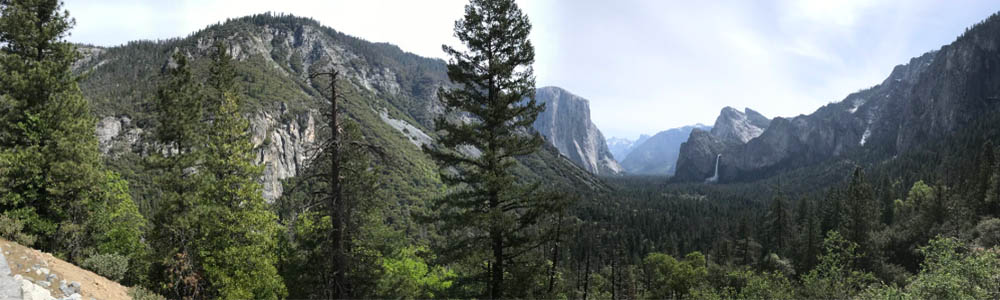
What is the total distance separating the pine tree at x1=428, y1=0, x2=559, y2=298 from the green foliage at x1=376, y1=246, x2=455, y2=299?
12714mm

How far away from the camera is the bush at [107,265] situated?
15320 millimetres

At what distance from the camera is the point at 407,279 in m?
28.1

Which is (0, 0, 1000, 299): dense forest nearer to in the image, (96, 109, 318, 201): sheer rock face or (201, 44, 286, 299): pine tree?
(201, 44, 286, 299): pine tree

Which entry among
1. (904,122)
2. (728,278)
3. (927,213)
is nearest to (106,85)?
(728,278)

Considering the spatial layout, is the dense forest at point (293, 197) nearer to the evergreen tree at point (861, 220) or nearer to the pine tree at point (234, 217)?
the pine tree at point (234, 217)

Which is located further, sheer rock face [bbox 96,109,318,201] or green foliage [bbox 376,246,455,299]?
sheer rock face [bbox 96,109,318,201]

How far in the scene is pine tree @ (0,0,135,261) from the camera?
16.7 metres

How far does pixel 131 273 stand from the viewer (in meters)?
18.2

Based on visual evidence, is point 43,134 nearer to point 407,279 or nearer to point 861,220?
point 407,279

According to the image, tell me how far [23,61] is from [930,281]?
33.9 m

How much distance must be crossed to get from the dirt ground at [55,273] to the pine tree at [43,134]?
5.35m

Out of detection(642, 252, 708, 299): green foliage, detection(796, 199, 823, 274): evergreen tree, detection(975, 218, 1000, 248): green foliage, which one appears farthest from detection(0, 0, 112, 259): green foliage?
detection(796, 199, 823, 274): evergreen tree

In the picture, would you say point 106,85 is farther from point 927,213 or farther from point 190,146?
point 927,213

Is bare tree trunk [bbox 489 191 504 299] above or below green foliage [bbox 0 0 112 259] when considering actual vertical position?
below
